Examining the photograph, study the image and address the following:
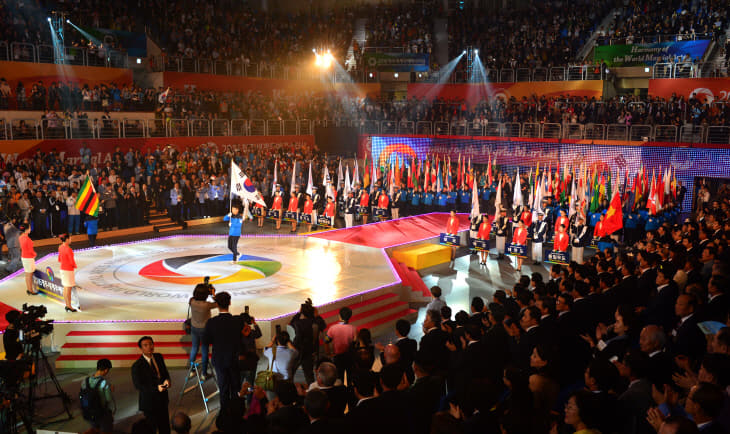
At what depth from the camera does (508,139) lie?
101 ft

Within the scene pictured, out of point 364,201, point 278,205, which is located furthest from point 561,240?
point 278,205

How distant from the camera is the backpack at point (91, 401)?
6906mm

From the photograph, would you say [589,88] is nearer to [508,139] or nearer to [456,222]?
[508,139]

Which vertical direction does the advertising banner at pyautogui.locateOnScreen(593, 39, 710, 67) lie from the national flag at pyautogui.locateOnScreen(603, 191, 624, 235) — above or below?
above

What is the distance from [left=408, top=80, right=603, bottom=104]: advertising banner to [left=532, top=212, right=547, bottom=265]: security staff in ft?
50.3

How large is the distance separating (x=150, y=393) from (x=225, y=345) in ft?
4.47

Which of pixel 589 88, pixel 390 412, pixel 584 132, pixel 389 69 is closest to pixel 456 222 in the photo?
pixel 584 132

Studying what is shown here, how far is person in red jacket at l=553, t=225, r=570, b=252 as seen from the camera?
17.3 meters

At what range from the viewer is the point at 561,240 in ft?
56.9

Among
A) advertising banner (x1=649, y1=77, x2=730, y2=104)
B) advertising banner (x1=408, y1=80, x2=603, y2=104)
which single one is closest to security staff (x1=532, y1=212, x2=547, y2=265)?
advertising banner (x1=649, y1=77, x2=730, y2=104)

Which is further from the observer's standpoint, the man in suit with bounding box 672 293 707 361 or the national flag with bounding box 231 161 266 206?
the national flag with bounding box 231 161 266 206

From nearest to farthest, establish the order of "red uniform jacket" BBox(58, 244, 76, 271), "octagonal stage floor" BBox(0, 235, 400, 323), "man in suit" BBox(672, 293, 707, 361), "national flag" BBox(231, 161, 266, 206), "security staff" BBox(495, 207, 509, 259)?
"man in suit" BBox(672, 293, 707, 361) → "red uniform jacket" BBox(58, 244, 76, 271) → "octagonal stage floor" BBox(0, 235, 400, 323) → "national flag" BBox(231, 161, 266, 206) → "security staff" BBox(495, 207, 509, 259)

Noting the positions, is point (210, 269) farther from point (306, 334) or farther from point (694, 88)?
point (694, 88)

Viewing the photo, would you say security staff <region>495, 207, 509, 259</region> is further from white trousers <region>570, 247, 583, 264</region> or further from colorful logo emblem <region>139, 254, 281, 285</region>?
colorful logo emblem <region>139, 254, 281, 285</region>
